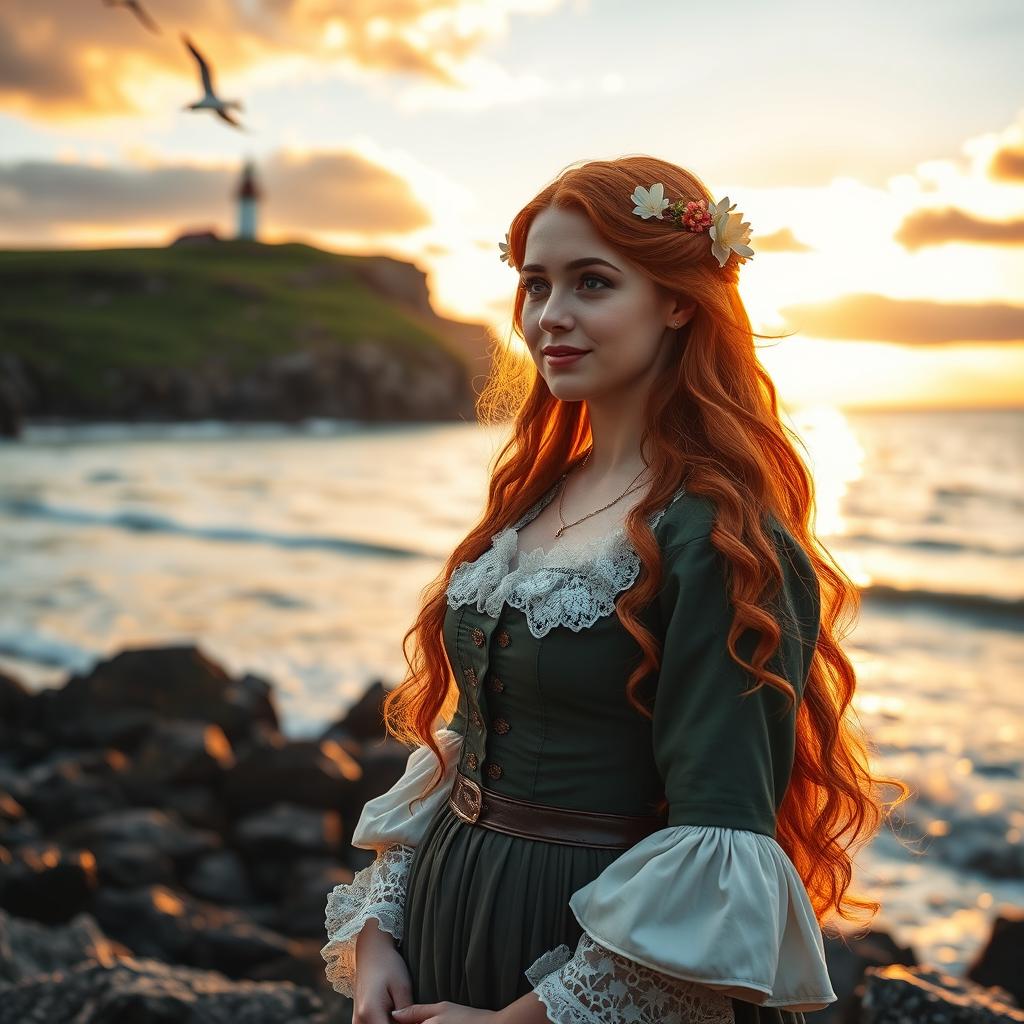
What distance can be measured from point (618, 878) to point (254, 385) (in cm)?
6595

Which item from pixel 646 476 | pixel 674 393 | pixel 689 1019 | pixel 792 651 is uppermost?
pixel 674 393

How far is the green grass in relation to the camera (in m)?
63.0

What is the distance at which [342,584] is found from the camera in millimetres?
16500

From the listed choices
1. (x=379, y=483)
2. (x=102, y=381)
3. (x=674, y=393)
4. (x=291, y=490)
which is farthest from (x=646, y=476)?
(x=102, y=381)

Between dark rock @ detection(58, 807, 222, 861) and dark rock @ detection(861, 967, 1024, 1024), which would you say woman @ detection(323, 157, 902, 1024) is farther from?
dark rock @ detection(58, 807, 222, 861)

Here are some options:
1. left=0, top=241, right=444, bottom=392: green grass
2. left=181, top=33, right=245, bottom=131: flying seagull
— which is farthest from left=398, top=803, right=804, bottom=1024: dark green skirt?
left=0, top=241, right=444, bottom=392: green grass

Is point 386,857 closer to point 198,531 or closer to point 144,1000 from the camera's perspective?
point 144,1000

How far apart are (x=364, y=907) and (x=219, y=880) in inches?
165

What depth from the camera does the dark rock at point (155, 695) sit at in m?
8.38

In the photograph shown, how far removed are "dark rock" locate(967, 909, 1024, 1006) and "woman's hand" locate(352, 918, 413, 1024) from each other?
131 inches

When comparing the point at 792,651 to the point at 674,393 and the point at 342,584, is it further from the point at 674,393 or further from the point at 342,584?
the point at 342,584

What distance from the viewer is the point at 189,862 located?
20.0 ft

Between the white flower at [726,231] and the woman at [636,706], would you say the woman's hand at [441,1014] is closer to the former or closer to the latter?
the woman at [636,706]

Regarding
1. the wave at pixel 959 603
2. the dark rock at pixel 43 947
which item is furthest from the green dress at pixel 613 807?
the wave at pixel 959 603
